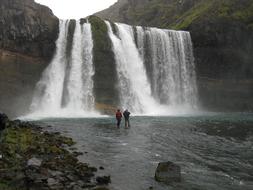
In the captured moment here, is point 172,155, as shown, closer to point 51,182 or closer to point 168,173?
point 168,173

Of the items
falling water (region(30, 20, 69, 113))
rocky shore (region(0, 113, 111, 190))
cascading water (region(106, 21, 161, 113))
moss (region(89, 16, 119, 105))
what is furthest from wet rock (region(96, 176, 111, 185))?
cascading water (region(106, 21, 161, 113))

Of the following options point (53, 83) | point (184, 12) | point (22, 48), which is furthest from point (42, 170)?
point (184, 12)

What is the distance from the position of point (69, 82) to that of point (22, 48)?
8.66 meters

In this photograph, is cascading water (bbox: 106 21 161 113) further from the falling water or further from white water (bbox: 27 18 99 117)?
the falling water

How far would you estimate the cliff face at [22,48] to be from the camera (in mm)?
49594

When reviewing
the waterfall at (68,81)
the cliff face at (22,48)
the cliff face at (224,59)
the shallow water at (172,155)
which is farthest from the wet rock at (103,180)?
the cliff face at (224,59)

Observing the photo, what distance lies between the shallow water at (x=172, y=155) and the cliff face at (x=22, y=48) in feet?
74.9

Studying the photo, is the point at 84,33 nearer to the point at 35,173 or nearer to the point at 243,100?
the point at 243,100

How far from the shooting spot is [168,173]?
1443 cm

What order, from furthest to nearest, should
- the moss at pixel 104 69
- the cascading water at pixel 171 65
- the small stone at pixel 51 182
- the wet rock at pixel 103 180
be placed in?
the cascading water at pixel 171 65 → the moss at pixel 104 69 → the wet rock at pixel 103 180 → the small stone at pixel 51 182

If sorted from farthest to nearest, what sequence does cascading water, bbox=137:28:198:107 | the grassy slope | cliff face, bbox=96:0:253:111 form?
the grassy slope
cliff face, bbox=96:0:253:111
cascading water, bbox=137:28:198:107

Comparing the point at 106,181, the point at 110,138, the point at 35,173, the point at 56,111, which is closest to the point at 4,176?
the point at 35,173

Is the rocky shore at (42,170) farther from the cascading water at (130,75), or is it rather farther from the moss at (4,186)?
the cascading water at (130,75)

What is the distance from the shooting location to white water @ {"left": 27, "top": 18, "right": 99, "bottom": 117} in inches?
2031
